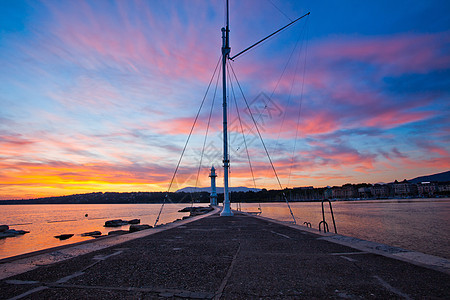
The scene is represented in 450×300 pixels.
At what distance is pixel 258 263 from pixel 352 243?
4.60 metres

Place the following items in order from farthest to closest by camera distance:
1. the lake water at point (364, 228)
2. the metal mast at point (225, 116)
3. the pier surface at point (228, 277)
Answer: the lake water at point (364, 228) < the metal mast at point (225, 116) < the pier surface at point (228, 277)

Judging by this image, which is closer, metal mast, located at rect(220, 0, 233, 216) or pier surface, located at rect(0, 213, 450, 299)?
pier surface, located at rect(0, 213, 450, 299)

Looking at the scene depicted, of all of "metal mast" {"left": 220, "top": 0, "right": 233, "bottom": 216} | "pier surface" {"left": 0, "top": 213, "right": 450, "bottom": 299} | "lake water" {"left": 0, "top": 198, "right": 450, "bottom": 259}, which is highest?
"metal mast" {"left": 220, "top": 0, "right": 233, "bottom": 216}

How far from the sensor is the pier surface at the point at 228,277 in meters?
4.16

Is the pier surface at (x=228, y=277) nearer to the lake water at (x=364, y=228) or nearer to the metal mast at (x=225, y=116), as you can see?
Answer: the metal mast at (x=225, y=116)

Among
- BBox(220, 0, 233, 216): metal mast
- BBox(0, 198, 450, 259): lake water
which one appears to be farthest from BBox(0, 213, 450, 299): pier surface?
BBox(0, 198, 450, 259): lake water

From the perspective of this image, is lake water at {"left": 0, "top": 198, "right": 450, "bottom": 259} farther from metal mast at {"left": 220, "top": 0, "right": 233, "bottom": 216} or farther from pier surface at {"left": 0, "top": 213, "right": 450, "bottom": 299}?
pier surface at {"left": 0, "top": 213, "right": 450, "bottom": 299}

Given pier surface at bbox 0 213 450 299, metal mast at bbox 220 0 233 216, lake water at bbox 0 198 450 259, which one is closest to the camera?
pier surface at bbox 0 213 450 299

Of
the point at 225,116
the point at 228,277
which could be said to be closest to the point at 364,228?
the point at 225,116

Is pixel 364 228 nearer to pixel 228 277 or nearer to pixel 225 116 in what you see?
pixel 225 116

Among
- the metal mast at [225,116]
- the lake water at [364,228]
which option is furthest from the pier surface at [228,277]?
the lake water at [364,228]

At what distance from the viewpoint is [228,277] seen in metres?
5.06

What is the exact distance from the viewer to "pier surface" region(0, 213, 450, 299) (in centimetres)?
416

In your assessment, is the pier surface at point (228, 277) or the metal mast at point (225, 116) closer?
the pier surface at point (228, 277)
